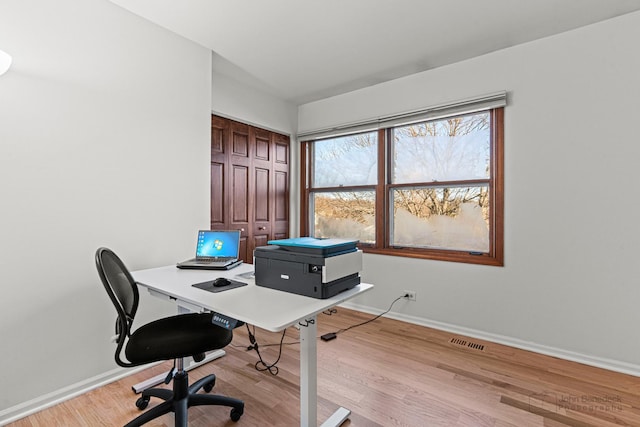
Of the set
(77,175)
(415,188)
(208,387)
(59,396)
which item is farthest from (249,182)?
(59,396)

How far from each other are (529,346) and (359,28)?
2.87m

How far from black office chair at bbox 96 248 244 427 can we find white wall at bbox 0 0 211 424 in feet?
1.96

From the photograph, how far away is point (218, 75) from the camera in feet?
10.2

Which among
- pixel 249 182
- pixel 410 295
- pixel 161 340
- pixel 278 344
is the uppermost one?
pixel 249 182

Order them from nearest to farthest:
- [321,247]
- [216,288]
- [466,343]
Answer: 1. [321,247]
2. [216,288]
3. [466,343]

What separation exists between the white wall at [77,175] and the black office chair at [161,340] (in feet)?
1.96

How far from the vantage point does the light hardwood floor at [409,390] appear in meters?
1.70

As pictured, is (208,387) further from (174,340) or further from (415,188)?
(415,188)

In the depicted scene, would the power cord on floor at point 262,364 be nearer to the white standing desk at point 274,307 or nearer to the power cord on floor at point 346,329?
the power cord on floor at point 346,329

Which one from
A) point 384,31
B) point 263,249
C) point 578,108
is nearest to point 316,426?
point 263,249

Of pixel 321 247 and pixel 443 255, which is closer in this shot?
pixel 321 247

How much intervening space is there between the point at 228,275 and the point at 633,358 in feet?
9.39

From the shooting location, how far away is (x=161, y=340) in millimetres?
1489

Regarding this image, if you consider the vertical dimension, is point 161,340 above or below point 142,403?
above
